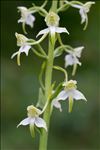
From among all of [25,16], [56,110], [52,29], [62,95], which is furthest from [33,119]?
[56,110]

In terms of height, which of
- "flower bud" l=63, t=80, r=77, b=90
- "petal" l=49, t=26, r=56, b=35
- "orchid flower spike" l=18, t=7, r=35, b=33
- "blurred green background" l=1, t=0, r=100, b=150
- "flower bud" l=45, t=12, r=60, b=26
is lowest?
"flower bud" l=63, t=80, r=77, b=90

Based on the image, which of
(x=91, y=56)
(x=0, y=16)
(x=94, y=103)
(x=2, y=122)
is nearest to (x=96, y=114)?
(x=94, y=103)

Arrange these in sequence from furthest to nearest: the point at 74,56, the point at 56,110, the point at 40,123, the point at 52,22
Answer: the point at 56,110
the point at 74,56
the point at 52,22
the point at 40,123

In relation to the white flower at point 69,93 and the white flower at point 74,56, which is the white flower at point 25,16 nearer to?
the white flower at point 74,56

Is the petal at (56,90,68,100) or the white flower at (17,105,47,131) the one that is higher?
the petal at (56,90,68,100)

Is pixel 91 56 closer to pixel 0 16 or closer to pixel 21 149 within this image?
pixel 0 16

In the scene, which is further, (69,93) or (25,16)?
(25,16)

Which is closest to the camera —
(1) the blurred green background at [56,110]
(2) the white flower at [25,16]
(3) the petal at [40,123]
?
(3) the petal at [40,123]

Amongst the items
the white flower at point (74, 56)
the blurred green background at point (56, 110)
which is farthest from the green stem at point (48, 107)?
the blurred green background at point (56, 110)

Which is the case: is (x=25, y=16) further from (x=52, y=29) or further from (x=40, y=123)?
(x=40, y=123)

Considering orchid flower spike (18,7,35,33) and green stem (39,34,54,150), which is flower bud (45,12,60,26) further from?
orchid flower spike (18,7,35,33)

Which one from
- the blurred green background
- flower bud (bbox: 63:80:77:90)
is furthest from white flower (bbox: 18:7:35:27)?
the blurred green background
